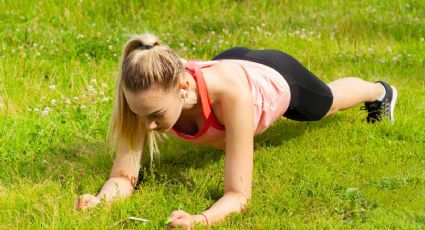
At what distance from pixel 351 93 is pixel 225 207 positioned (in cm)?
215

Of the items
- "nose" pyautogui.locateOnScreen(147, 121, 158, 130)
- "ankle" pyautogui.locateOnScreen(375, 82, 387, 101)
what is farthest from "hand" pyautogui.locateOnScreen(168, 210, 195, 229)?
"ankle" pyautogui.locateOnScreen(375, 82, 387, 101)

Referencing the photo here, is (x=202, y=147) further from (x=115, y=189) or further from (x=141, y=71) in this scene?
(x=141, y=71)

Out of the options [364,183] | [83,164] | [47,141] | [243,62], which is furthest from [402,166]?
[47,141]

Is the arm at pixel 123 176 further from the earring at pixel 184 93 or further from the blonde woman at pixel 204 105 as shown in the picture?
the earring at pixel 184 93

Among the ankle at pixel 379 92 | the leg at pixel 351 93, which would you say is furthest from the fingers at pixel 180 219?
the ankle at pixel 379 92

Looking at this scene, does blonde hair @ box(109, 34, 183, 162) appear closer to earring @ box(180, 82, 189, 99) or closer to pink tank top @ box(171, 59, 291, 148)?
earring @ box(180, 82, 189, 99)

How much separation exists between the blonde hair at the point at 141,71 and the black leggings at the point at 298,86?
137cm

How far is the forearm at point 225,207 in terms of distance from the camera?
4348 mm

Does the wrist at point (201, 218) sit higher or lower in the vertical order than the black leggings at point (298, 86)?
lower

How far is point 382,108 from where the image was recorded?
624 centimetres

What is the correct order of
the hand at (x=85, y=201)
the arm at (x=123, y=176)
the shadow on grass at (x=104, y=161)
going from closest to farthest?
the hand at (x=85, y=201), the arm at (x=123, y=176), the shadow on grass at (x=104, y=161)

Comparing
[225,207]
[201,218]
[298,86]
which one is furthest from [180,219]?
[298,86]

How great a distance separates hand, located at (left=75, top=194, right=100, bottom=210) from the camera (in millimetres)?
4516

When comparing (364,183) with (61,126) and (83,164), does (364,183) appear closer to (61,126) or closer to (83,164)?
(83,164)
